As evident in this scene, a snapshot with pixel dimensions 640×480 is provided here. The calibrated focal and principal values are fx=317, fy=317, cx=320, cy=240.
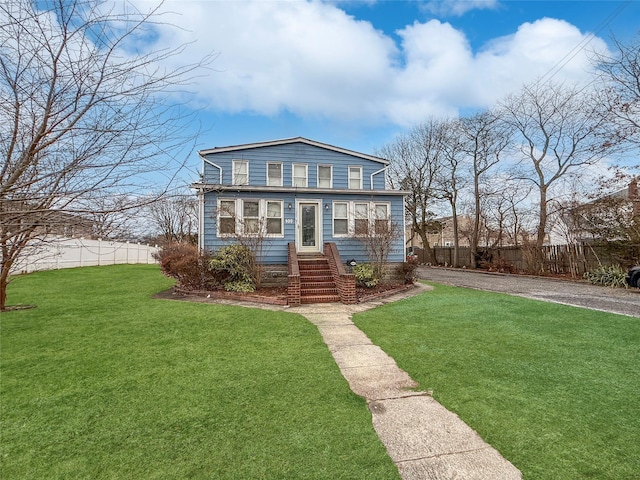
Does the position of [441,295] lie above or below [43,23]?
below

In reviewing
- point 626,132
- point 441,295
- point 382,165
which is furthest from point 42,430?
point 626,132

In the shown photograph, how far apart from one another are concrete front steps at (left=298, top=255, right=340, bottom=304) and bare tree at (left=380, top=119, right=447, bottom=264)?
16.7m

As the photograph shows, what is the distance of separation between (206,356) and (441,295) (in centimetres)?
723

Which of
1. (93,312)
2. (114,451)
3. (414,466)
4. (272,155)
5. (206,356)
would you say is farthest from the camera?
(272,155)

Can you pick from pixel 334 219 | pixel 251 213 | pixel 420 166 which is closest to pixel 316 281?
pixel 334 219

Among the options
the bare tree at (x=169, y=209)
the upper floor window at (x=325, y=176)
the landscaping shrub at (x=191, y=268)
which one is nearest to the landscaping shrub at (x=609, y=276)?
the upper floor window at (x=325, y=176)

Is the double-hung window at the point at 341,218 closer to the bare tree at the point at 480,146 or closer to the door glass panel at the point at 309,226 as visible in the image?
the door glass panel at the point at 309,226

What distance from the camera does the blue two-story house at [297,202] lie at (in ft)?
36.4

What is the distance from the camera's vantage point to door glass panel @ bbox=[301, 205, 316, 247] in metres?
12.1

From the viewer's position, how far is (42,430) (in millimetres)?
2451

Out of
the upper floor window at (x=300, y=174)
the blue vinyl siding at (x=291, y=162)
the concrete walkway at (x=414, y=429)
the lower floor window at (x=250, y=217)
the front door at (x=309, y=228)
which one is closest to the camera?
the concrete walkway at (x=414, y=429)

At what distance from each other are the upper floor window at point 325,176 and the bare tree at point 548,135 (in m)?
11.0

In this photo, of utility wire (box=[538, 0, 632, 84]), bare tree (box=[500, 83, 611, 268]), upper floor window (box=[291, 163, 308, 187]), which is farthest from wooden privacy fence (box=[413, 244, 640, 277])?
upper floor window (box=[291, 163, 308, 187])

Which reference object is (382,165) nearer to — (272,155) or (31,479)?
(272,155)
